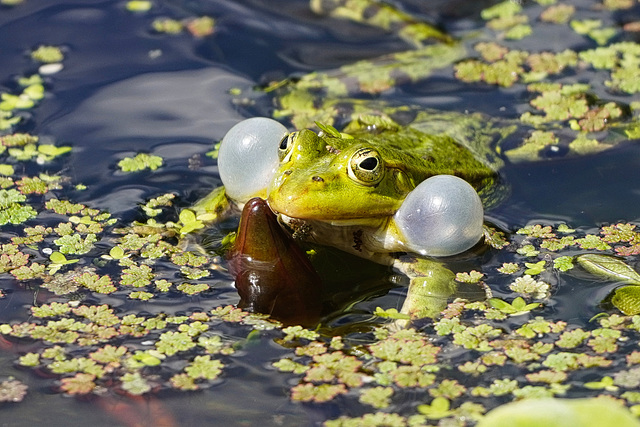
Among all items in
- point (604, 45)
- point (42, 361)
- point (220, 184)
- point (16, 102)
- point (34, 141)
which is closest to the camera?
point (42, 361)

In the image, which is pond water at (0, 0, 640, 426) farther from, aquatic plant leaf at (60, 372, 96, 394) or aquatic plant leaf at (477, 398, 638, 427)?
aquatic plant leaf at (477, 398, 638, 427)

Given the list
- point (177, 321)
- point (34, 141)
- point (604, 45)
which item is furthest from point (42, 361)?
point (604, 45)

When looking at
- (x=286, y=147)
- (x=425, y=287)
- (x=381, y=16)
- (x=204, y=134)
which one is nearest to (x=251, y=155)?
(x=286, y=147)

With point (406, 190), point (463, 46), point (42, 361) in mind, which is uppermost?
point (463, 46)

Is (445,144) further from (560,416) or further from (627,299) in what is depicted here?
(560,416)

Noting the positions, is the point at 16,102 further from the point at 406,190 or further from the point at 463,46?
the point at 463,46

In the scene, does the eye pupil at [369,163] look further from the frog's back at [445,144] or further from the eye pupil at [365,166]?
the frog's back at [445,144]

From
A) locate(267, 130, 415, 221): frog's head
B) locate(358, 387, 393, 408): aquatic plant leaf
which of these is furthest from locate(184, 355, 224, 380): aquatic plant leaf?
locate(267, 130, 415, 221): frog's head
